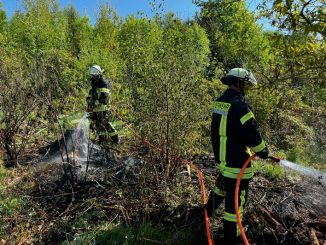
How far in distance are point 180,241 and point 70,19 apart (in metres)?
34.3

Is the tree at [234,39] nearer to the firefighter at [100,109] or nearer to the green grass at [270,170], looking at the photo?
the firefighter at [100,109]

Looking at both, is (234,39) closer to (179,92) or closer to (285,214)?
(179,92)

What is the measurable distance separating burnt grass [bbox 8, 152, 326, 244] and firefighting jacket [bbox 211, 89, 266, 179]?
83 cm

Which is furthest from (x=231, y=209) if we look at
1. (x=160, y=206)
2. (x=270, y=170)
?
(x=270, y=170)

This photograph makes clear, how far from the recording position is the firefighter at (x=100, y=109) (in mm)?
5922

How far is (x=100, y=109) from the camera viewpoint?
6.07 m

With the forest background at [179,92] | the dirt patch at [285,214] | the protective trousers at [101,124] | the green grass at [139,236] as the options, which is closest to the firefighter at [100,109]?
the protective trousers at [101,124]

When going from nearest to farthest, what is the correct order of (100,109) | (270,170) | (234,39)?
(270,170) < (100,109) < (234,39)

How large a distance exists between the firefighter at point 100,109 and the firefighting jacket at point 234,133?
209 centimetres

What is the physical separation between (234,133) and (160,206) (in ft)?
4.87

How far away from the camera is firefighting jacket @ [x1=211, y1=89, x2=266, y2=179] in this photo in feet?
12.8

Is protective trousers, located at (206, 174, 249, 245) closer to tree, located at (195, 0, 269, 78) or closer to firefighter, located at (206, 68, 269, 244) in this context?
firefighter, located at (206, 68, 269, 244)

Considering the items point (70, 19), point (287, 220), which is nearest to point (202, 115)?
point (287, 220)

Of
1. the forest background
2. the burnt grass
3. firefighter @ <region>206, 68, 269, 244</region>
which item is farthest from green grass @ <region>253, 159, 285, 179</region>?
firefighter @ <region>206, 68, 269, 244</region>
